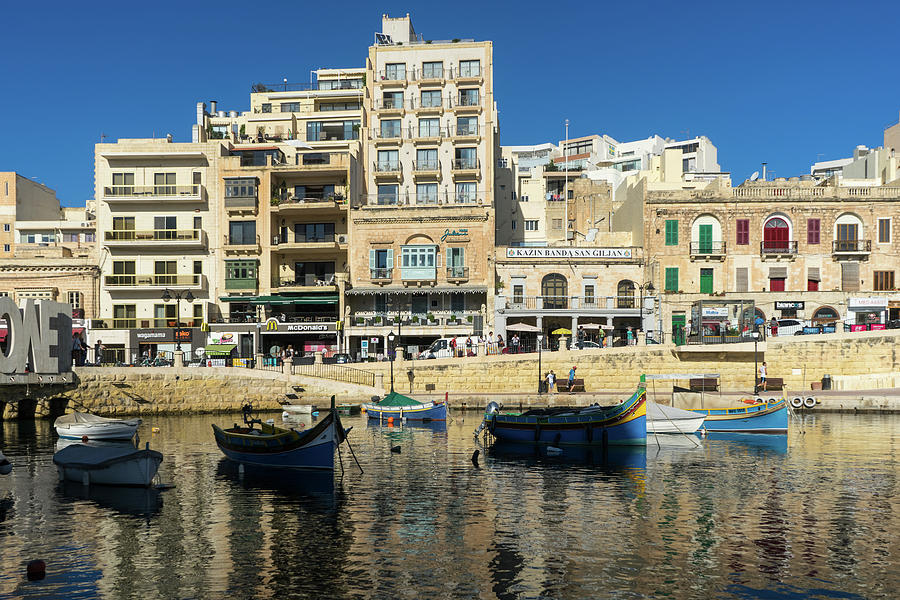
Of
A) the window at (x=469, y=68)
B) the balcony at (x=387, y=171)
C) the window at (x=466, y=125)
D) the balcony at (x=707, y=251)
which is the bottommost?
the balcony at (x=707, y=251)

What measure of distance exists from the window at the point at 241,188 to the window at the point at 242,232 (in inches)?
87.6

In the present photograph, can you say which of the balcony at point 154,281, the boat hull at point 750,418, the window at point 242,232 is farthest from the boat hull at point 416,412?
the balcony at point 154,281

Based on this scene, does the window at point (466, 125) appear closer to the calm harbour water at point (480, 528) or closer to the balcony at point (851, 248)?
the balcony at point (851, 248)

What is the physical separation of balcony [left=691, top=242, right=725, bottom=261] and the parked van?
18.5 metres

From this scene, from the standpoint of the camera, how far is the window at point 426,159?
64750 mm

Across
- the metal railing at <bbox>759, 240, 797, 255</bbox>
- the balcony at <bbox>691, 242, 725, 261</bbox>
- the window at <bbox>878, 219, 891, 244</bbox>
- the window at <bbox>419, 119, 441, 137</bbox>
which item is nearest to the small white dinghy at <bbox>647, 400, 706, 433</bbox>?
the balcony at <bbox>691, 242, 725, 261</bbox>

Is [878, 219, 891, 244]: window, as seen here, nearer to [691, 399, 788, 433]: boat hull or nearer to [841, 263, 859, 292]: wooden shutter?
[841, 263, 859, 292]: wooden shutter

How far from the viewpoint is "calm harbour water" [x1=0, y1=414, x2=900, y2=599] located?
56.3ft

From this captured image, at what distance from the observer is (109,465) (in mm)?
27266

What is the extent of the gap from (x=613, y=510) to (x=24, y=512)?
18272 mm

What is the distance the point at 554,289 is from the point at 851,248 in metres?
23.0

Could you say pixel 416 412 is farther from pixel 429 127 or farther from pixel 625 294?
pixel 429 127

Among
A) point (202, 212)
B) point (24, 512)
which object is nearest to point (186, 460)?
point (24, 512)

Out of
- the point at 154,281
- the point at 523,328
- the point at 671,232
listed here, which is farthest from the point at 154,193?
the point at 671,232
